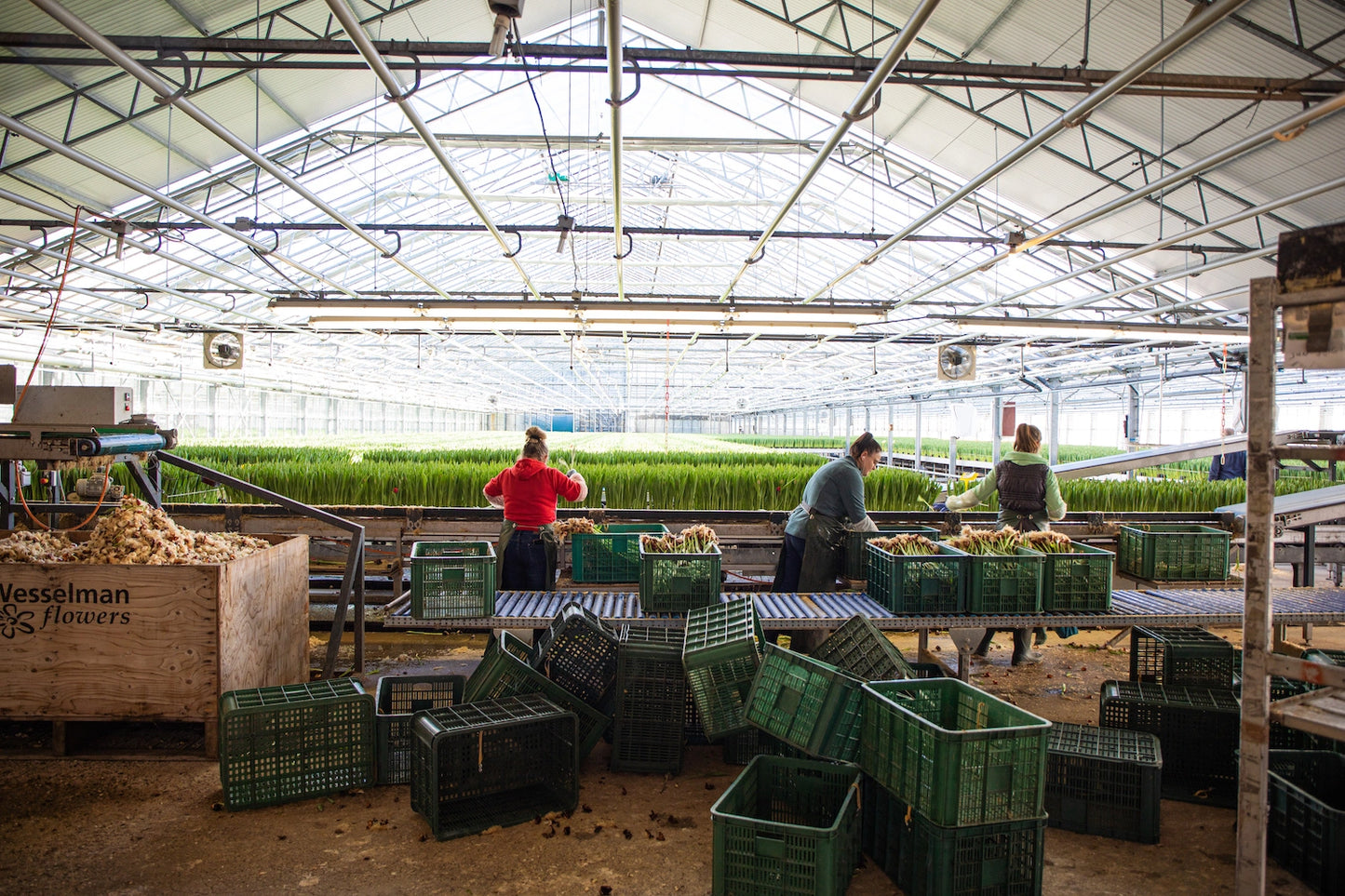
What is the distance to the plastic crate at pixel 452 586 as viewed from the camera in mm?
3711

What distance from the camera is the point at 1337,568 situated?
23.0 ft

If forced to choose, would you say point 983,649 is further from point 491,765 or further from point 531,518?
point 491,765

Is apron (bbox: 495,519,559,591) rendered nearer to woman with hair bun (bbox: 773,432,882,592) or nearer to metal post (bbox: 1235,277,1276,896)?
woman with hair bun (bbox: 773,432,882,592)

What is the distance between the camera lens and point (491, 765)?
2.88 meters

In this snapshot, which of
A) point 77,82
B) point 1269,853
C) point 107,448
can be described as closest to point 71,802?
point 107,448

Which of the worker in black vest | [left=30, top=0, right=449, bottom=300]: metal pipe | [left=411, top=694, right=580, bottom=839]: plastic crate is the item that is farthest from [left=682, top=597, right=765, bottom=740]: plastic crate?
[left=30, top=0, right=449, bottom=300]: metal pipe

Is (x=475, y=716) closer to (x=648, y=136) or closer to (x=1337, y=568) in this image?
(x=648, y=136)

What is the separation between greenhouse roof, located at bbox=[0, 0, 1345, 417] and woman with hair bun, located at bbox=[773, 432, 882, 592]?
2026mm

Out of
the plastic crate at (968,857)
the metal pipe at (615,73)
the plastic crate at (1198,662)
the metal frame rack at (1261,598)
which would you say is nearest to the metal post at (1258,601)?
the metal frame rack at (1261,598)

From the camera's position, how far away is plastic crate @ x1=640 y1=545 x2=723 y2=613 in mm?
3771

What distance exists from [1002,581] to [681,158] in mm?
7978

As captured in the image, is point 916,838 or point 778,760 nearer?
point 916,838

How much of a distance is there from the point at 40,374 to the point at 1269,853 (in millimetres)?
19902

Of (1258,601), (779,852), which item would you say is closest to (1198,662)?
(1258,601)
